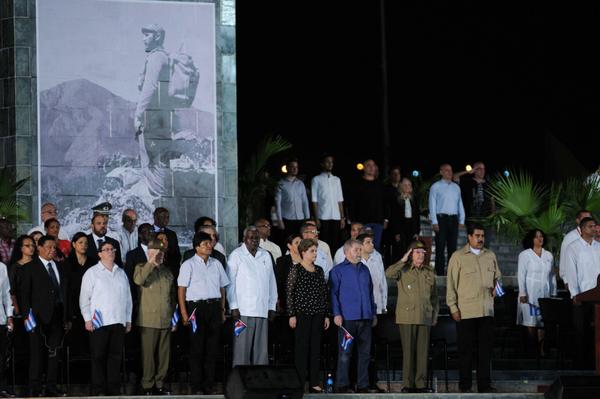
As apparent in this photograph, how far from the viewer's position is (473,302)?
15211 millimetres

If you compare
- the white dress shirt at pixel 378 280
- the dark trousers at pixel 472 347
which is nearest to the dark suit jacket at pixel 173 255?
→ the white dress shirt at pixel 378 280

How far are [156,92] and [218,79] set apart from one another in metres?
0.83

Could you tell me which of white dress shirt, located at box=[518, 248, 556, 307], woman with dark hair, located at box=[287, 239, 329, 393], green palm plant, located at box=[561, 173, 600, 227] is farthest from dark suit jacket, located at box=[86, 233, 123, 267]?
green palm plant, located at box=[561, 173, 600, 227]

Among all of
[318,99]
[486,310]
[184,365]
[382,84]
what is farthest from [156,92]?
[318,99]

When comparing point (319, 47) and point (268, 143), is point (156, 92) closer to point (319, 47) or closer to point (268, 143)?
point (268, 143)

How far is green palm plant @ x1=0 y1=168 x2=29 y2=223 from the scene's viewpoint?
17.8m

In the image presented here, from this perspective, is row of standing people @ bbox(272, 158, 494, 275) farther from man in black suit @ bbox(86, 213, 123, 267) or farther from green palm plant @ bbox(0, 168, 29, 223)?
man in black suit @ bbox(86, 213, 123, 267)

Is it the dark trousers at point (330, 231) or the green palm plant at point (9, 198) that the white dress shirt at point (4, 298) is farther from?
the dark trousers at point (330, 231)

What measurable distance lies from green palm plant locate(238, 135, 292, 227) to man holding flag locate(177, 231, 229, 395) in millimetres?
4896

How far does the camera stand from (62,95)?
1853 cm

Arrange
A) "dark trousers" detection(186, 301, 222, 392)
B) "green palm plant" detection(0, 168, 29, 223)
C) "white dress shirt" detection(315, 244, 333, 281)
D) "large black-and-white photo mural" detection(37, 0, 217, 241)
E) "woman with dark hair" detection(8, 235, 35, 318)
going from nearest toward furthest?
1. "woman with dark hair" detection(8, 235, 35, 318)
2. "dark trousers" detection(186, 301, 222, 392)
3. "white dress shirt" detection(315, 244, 333, 281)
4. "green palm plant" detection(0, 168, 29, 223)
5. "large black-and-white photo mural" detection(37, 0, 217, 241)

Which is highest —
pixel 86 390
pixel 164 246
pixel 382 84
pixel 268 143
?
pixel 382 84

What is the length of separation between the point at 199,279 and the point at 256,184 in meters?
5.20

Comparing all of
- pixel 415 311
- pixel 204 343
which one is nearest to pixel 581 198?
pixel 415 311
